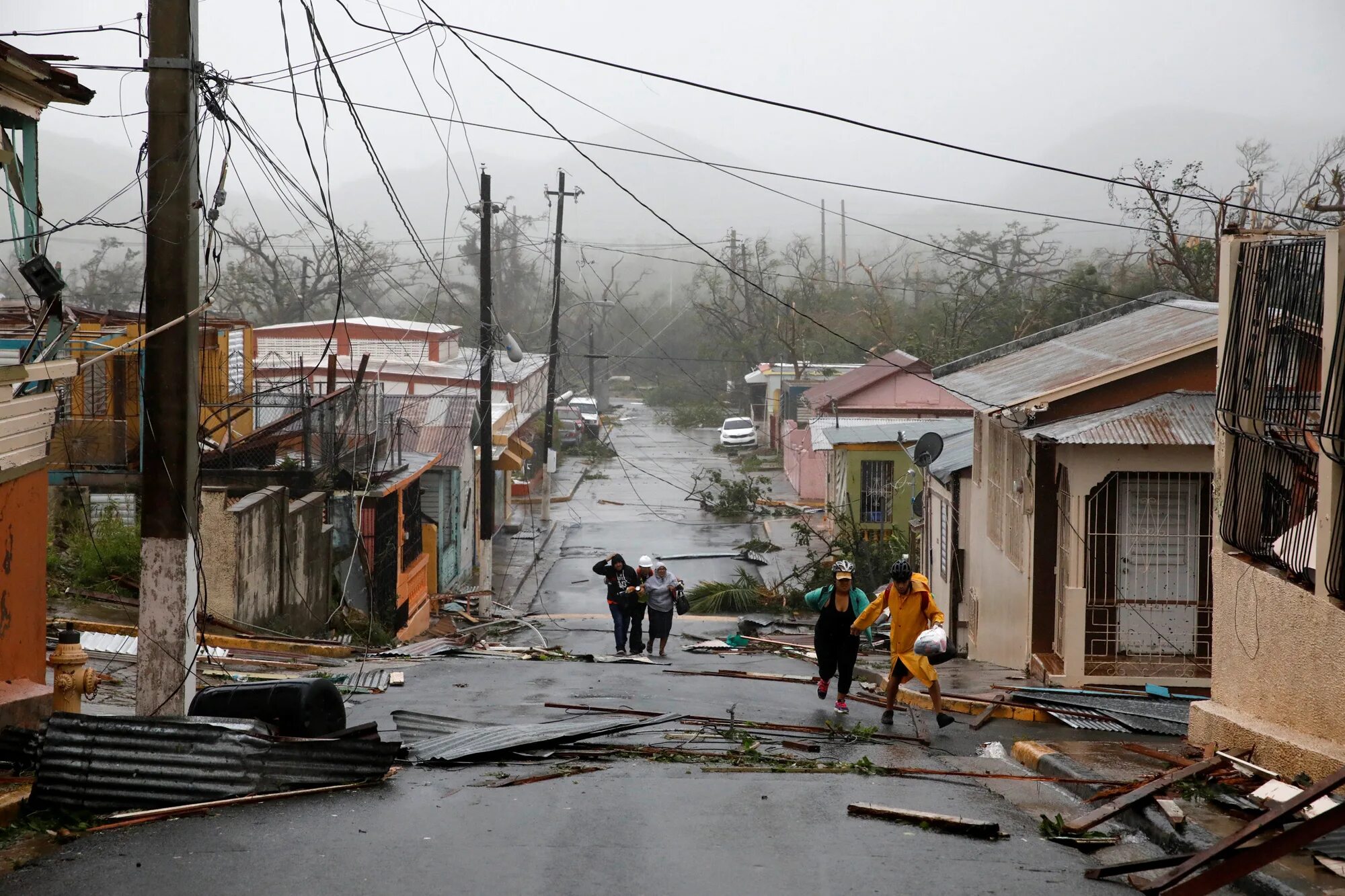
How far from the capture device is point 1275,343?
8195 mm

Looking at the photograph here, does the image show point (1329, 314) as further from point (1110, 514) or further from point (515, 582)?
point (515, 582)

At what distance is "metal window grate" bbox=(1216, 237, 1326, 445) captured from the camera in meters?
7.67

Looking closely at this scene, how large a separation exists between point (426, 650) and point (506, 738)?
28.5ft

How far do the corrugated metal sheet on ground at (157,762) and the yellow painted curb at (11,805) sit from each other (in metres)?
0.12

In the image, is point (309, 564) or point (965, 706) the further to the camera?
point (309, 564)

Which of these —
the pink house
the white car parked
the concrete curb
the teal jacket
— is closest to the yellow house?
the teal jacket

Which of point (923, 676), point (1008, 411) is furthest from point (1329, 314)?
point (1008, 411)

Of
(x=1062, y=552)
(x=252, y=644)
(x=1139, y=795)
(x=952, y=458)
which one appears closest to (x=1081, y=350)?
(x=1062, y=552)

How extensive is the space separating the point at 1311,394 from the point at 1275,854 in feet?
12.1

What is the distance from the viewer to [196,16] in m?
7.66

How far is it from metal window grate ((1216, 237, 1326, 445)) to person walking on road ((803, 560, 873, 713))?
375 centimetres

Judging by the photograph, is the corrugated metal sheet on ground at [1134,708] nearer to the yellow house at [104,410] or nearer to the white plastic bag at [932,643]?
the white plastic bag at [932,643]

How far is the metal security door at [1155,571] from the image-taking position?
13.8 metres

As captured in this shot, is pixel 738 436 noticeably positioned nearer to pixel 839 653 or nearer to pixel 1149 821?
pixel 839 653
